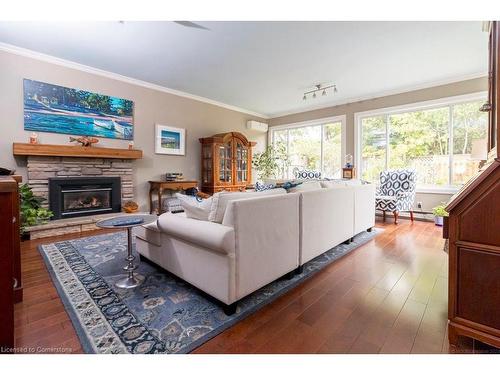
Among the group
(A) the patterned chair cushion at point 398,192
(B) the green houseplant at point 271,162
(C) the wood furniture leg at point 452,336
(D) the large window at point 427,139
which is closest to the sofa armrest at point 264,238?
(C) the wood furniture leg at point 452,336

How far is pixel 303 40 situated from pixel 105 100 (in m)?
3.23

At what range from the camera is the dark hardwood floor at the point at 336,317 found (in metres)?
1.28

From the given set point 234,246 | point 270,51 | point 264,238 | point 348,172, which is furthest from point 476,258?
point 348,172

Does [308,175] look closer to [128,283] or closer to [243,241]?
[243,241]

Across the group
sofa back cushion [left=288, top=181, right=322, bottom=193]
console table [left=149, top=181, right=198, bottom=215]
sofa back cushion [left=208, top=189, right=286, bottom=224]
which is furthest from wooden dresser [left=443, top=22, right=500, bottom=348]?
console table [left=149, top=181, right=198, bottom=215]

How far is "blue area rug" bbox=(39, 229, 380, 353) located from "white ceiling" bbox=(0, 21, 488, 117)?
2551mm

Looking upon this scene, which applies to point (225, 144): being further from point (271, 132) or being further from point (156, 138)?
point (271, 132)

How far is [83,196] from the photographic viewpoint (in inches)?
152

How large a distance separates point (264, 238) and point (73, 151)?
3327 millimetres

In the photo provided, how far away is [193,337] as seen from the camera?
4.42 feet

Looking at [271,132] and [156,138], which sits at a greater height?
[271,132]
